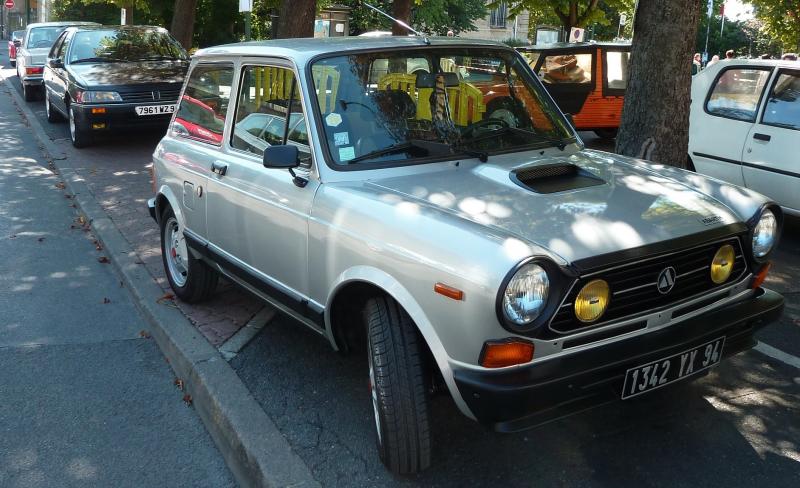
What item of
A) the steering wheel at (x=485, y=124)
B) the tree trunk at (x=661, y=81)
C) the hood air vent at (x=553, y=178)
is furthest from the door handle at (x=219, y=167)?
the tree trunk at (x=661, y=81)

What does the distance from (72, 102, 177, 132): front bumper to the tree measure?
18.7m

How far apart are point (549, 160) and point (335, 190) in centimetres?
121

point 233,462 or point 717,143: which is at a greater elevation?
point 717,143

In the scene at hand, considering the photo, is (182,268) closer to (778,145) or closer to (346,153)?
(346,153)

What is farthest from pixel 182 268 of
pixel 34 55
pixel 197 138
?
pixel 34 55

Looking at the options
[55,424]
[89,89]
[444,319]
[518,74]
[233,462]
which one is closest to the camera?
[444,319]

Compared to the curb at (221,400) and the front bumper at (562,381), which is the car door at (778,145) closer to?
the front bumper at (562,381)

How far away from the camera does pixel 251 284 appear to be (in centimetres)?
470

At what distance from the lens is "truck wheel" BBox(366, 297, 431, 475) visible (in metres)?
3.33

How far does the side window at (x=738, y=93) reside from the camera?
25.9ft

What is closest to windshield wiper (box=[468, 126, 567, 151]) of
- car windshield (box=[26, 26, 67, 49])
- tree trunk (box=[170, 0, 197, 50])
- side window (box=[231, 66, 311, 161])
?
side window (box=[231, 66, 311, 161])

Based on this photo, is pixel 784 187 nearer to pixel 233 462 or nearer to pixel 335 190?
pixel 335 190

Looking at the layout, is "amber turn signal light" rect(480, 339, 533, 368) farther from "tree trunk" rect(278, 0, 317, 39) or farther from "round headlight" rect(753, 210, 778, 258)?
"tree trunk" rect(278, 0, 317, 39)

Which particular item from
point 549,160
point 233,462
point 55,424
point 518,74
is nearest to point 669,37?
point 518,74
